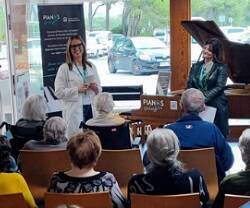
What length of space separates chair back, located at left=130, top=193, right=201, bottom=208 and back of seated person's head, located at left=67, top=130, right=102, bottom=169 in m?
0.40

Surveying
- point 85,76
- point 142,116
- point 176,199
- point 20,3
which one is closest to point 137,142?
point 85,76

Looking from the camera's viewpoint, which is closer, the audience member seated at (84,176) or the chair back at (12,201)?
the chair back at (12,201)

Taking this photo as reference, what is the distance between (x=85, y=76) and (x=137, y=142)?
43.4 inches

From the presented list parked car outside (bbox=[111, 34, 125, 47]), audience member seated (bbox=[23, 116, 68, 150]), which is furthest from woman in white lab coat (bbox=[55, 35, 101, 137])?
parked car outside (bbox=[111, 34, 125, 47])

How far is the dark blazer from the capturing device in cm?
486

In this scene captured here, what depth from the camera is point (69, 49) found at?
5094 mm

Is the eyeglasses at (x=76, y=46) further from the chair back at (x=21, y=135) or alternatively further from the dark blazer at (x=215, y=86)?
the chair back at (x=21, y=135)

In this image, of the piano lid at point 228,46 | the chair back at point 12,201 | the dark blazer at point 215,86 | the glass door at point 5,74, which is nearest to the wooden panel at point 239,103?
the piano lid at point 228,46

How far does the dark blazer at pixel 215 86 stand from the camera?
4.86 metres

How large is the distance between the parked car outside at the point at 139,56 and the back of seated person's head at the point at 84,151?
14.8 ft

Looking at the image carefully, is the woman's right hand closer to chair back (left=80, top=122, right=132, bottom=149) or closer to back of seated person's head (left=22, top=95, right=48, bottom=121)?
chair back (left=80, top=122, right=132, bottom=149)

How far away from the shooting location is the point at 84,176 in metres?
2.71

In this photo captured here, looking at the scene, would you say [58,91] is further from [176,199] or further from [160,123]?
[176,199]

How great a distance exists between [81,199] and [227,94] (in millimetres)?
3793
